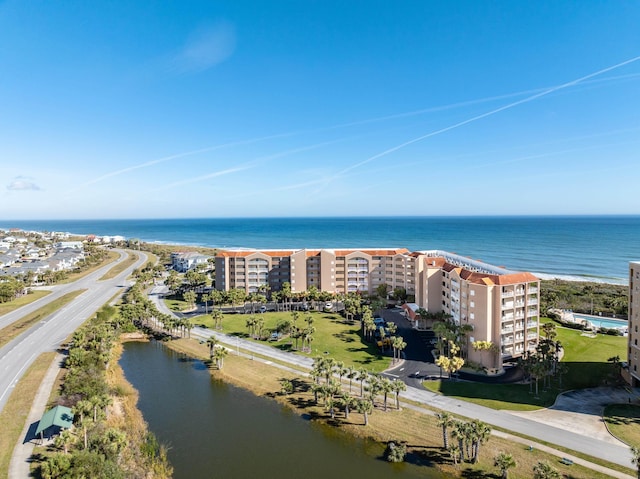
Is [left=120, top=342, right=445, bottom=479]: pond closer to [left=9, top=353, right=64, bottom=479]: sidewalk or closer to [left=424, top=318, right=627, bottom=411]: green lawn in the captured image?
[left=9, top=353, right=64, bottom=479]: sidewalk

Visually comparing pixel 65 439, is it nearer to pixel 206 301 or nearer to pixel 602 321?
pixel 206 301

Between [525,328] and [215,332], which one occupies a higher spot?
[525,328]

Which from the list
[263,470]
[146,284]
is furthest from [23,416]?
[146,284]

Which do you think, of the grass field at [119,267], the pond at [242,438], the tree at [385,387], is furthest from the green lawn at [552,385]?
the grass field at [119,267]

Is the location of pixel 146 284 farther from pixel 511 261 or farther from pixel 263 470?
pixel 511 261

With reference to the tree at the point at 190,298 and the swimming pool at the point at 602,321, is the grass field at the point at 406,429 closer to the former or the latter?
the tree at the point at 190,298

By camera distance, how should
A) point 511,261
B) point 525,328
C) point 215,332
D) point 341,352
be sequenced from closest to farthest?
point 525,328 < point 341,352 < point 215,332 < point 511,261

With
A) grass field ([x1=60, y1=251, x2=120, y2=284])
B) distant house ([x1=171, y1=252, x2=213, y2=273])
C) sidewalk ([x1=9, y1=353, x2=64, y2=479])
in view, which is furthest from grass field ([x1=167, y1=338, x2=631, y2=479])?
grass field ([x1=60, y1=251, x2=120, y2=284])
